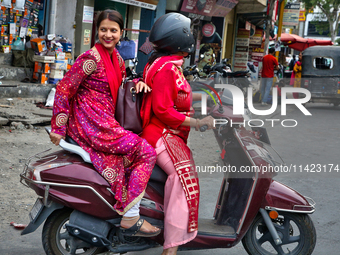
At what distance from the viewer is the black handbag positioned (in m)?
2.63

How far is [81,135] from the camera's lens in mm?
2621

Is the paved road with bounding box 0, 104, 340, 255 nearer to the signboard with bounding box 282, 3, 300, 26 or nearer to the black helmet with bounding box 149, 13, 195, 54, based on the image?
the black helmet with bounding box 149, 13, 195, 54

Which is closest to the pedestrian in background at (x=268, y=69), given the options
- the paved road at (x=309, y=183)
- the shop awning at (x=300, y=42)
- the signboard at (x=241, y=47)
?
the paved road at (x=309, y=183)

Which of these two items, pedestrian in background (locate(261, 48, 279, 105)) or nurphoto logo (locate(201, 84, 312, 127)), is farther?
pedestrian in background (locate(261, 48, 279, 105))

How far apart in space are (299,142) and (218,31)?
10127mm

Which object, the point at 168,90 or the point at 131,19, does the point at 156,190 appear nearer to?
the point at 168,90

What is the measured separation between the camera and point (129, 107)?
2.65 meters

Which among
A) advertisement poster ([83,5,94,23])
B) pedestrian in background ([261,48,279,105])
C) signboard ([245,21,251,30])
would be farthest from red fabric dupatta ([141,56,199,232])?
signboard ([245,21,251,30])

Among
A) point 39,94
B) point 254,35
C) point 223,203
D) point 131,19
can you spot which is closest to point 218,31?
point 131,19

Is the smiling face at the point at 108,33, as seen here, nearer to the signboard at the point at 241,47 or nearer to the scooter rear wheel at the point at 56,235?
the scooter rear wheel at the point at 56,235

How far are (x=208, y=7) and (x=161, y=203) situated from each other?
12.5 m

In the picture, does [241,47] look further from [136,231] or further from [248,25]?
[136,231]

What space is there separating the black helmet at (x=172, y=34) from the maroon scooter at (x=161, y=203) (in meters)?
0.47

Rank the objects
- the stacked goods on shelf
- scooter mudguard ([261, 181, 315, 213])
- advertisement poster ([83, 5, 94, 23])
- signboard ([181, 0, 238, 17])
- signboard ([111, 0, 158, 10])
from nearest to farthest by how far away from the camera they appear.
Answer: scooter mudguard ([261, 181, 315, 213]) < the stacked goods on shelf < advertisement poster ([83, 5, 94, 23]) < signboard ([111, 0, 158, 10]) < signboard ([181, 0, 238, 17])
